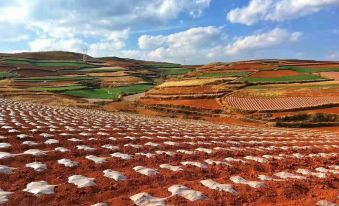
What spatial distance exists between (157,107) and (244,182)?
1505 inches

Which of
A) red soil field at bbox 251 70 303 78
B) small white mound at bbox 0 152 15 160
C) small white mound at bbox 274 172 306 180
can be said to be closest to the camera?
small white mound at bbox 274 172 306 180

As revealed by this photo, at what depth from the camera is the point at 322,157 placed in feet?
43.0

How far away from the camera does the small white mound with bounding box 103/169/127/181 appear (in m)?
8.38

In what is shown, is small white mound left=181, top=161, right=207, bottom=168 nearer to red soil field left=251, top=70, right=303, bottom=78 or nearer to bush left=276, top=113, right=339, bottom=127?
bush left=276, top=113, right=339, bottom=127

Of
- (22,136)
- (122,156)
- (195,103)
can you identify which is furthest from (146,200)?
(195,103)

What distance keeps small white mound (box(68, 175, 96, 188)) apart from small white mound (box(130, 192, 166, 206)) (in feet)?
3.88

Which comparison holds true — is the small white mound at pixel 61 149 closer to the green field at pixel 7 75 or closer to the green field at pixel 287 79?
the green field at pixel 287 79

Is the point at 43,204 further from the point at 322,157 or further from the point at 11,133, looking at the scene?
the point at 322,157

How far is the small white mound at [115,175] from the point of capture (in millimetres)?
8377

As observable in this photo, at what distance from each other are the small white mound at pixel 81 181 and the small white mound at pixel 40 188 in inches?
18.0

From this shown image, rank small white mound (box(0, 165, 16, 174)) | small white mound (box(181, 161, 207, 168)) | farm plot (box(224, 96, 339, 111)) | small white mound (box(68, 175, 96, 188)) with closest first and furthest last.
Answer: small white mound (box(68, 175, 96, 188)) → small white mound (box(0, 165, 16, 174)) → small white mound (box(181, 161, 207, 168)) → farm plot (box(224, 96, 339, 111))

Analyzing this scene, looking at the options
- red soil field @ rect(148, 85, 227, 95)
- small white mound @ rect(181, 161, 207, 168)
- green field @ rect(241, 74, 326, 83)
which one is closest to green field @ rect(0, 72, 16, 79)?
red soil field @ rect(148, 85, 227, 95)

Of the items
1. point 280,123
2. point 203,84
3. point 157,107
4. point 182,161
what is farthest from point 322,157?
point 203,84

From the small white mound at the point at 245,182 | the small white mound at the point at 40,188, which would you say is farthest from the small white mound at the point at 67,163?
the small white mound at the point at 245,182
